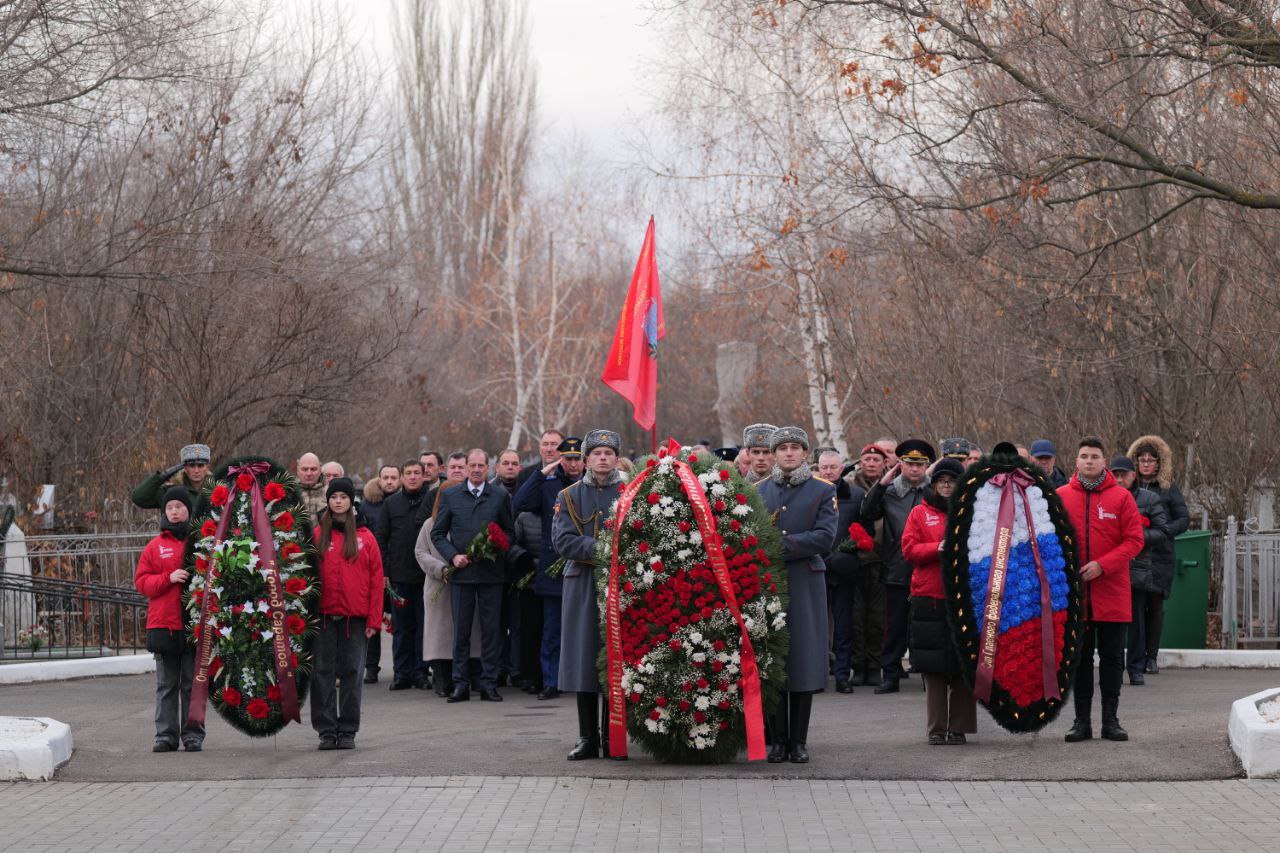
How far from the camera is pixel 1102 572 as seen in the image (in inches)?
417

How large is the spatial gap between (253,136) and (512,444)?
31.7 meters

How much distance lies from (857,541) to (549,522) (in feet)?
8.17

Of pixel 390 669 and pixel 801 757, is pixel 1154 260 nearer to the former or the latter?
pixel 390 669

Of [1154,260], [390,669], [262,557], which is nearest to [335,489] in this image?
A: [262,557]

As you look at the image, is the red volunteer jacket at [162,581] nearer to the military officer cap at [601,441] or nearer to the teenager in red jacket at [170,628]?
the teenager in red jacket at [170,628]

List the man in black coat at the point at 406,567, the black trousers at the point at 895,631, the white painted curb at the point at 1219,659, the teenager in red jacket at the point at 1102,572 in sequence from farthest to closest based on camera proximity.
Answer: the white painted curb at the point at 1219,659 < the man in black coat at the point at 406,567 < the black trousers at the point at 895,631 < the teenager in red jacket at the point at 1102,572

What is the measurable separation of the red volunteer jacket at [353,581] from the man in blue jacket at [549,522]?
9.13 feet

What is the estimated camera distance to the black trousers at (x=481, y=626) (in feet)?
45.5

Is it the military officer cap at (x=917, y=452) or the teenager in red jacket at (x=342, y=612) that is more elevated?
the military officer cap at (x=917, y=452)

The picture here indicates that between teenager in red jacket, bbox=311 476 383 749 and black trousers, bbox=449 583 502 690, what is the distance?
2710mm

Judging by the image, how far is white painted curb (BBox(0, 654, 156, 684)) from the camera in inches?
610

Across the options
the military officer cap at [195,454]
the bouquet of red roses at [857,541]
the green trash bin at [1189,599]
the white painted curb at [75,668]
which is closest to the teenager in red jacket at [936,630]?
the bouquet of red roses at [857,541]

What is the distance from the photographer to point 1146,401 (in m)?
20.2

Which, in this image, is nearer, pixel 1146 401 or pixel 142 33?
pixel 142 33
